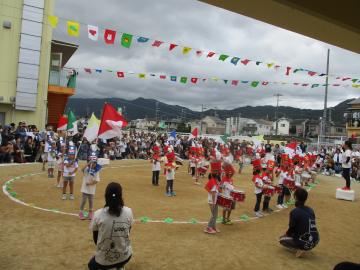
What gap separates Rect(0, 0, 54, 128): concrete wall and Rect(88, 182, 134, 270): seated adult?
21340 mm

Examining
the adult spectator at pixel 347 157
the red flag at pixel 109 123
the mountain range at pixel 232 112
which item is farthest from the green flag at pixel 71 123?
the mountain range at pixel 232 112

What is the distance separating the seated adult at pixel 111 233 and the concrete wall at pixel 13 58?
21340 millimetres

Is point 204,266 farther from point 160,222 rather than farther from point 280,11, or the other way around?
point 280,11

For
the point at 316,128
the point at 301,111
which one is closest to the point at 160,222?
the point at 316,128

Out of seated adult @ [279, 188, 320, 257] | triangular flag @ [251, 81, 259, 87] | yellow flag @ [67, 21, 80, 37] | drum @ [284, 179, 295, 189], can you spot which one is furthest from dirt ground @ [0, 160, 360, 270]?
triangular flag @ [251, 81, 259, 87]

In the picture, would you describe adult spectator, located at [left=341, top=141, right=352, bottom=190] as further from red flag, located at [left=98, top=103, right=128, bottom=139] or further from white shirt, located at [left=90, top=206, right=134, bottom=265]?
white shirt, located at [left=90, top=206, right=134, bottom=265]

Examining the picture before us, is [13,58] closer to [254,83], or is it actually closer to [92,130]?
[254,83]

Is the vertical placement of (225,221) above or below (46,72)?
below

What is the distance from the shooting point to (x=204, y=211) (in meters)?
11.0

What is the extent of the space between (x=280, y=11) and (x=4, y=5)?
22893 millimetres

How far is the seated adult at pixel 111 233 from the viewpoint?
14.8 ft

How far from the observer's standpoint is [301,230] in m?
7.29

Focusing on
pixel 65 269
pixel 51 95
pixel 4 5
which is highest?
pixel 4 5

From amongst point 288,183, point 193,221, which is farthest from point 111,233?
point 288,183
